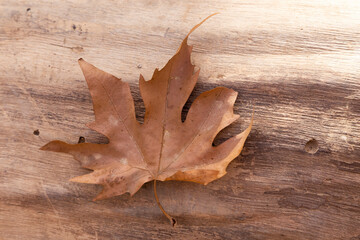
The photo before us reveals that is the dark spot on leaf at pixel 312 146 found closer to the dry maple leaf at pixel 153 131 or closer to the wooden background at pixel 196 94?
the wooden background at pixel 196 94

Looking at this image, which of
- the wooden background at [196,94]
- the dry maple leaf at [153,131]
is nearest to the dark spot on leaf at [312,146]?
the wooden background at [196,94]

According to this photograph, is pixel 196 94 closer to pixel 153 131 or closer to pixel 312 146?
pixel 153 131

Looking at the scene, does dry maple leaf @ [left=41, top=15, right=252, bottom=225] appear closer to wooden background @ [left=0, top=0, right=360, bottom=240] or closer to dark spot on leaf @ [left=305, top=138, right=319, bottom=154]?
wooden background @ [left=0, top=0, right=360, bottom=240]

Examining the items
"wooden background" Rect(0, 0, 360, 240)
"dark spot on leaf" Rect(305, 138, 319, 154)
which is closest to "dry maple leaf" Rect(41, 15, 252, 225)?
"wooden background" Rect(0, 0, 360, 240)

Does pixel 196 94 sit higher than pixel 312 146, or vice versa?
pixel 196 94

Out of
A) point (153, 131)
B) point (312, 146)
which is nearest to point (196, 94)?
point (153, 131)
